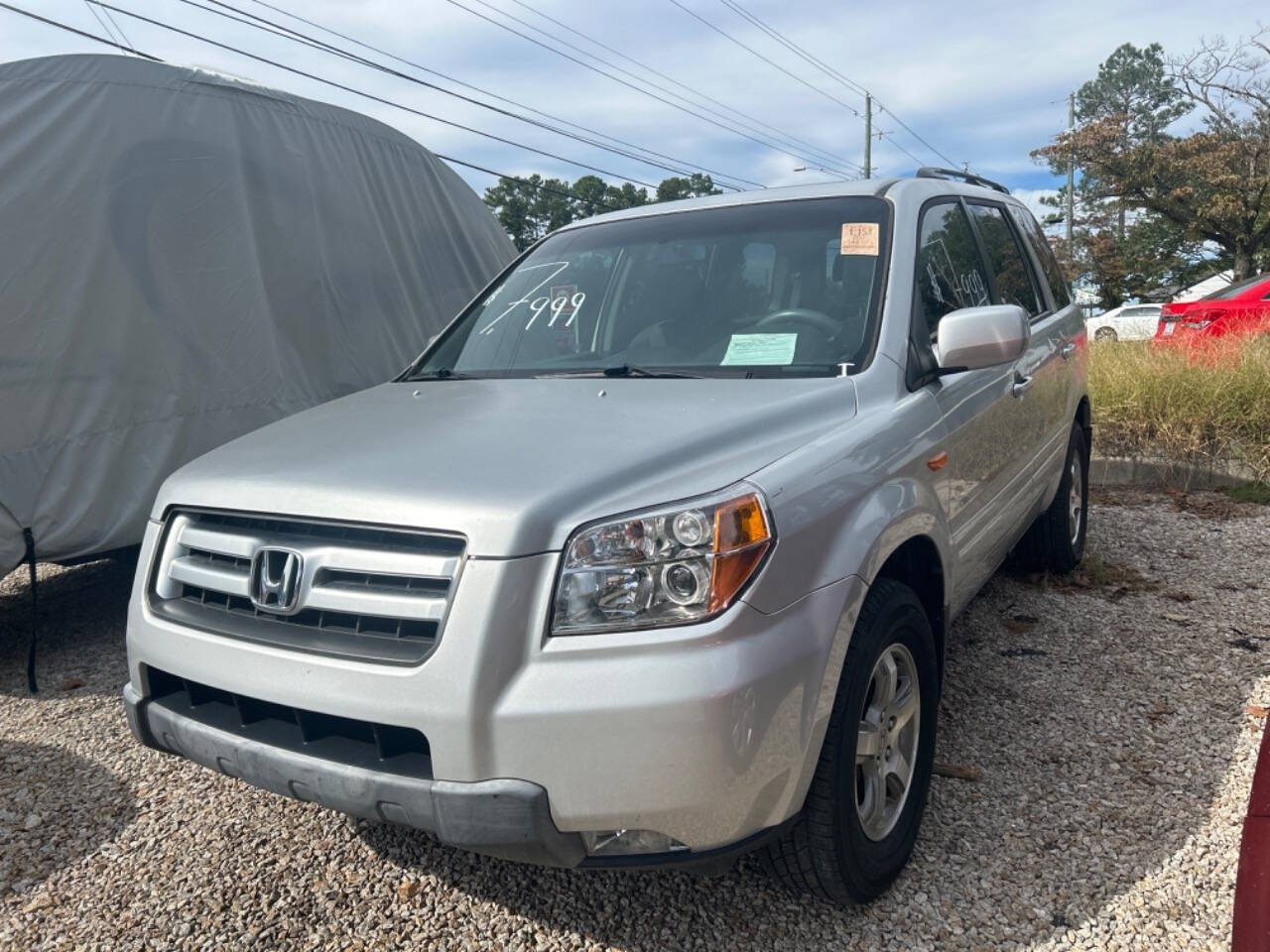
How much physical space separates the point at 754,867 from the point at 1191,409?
585cm

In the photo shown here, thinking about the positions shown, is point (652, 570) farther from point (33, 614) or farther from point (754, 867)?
point (33, 614)

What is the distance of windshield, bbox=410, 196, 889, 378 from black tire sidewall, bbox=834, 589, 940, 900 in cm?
71

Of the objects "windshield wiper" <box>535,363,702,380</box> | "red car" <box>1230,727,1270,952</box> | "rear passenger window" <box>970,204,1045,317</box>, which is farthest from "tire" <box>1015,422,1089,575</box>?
"red car" <box>1230,727,1270,952</box>

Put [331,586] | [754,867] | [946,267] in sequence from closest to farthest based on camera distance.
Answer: [331,586]
[754,867]
[946,267]

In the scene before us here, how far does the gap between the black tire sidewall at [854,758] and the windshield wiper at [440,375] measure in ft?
5.27

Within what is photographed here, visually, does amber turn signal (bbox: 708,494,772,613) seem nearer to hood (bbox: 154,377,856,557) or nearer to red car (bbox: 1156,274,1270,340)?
hood (bbox: 154,377,856,557)

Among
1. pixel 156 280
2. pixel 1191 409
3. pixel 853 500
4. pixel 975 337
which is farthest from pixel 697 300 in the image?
pixel 1191 409

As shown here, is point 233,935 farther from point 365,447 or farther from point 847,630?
point 847,630

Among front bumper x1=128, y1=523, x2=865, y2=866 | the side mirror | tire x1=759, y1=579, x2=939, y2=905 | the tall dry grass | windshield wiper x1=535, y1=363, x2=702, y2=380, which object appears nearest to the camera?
front bumper x1=128, y1=523, x2=865, y2=866

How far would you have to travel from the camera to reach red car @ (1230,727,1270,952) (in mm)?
1395

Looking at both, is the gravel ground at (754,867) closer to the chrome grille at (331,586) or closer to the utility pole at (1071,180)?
the chrome grille at (331,586)

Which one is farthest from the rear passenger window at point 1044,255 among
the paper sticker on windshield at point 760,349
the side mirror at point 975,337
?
the paper sticker on windshield at point 760,349

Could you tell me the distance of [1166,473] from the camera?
6.86 metres

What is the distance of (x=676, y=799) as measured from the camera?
173cm
